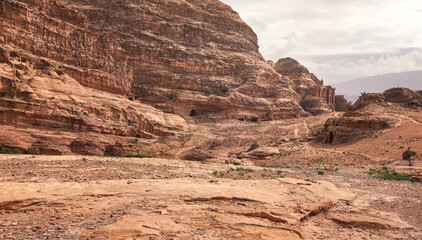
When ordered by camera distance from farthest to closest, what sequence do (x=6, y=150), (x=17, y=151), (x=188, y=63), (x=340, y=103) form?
(x=340, y=103), (x=188, y=63), (x=17, y=151), (x=6, y=150)

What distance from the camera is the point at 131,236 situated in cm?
459

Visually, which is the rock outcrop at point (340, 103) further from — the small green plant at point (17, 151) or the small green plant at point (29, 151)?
the small green plant at point (17, 151)

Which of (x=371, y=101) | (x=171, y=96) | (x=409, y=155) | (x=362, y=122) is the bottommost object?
(x=409, y=155)

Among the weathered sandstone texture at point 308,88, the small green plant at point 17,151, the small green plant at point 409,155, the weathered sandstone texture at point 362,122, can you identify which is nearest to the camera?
the small green plant at point 17,151

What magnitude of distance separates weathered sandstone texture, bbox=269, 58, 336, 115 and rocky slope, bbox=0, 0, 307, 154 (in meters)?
8.71

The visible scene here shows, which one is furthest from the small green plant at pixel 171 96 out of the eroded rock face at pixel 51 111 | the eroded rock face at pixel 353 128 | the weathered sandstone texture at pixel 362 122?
the eroded rock face at pixel 353 128

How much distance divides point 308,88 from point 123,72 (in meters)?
64.3

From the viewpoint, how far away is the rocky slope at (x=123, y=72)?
24594 mm

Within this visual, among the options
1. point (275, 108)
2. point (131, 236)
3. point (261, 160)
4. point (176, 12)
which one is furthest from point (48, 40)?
point (275, 108)

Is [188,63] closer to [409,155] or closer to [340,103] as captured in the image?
[409,155]

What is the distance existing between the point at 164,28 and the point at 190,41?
26.1 feet

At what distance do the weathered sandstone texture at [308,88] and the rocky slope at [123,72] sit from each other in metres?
8.71

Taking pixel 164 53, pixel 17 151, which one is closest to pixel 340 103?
pixel 164 53

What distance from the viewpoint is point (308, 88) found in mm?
84000
